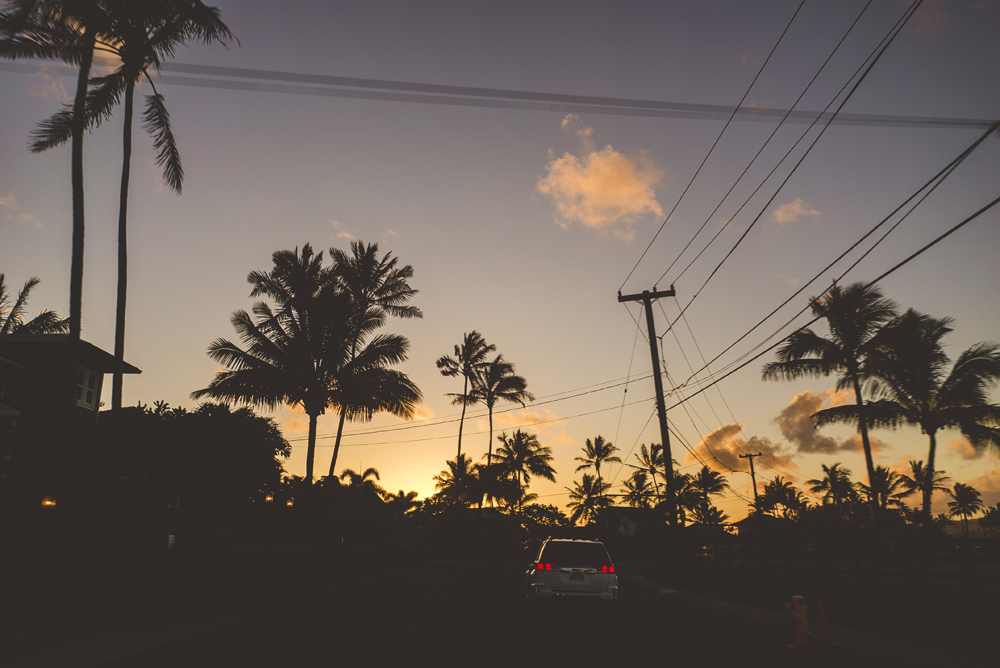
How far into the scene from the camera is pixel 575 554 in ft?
40.9

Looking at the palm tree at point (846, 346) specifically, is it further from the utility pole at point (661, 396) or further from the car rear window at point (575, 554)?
the car rear window at point (575, 554)

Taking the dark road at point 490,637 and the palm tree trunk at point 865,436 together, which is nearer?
the dark road at point 490,637

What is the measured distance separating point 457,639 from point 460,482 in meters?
41.8

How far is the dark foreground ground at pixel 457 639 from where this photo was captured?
802cm

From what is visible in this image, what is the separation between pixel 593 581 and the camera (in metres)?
12.0

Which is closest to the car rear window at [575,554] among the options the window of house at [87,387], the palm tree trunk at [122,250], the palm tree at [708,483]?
the palm tree trunk at [122,250]

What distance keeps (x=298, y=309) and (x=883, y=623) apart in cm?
2195

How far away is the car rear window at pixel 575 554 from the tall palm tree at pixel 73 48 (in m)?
12.1

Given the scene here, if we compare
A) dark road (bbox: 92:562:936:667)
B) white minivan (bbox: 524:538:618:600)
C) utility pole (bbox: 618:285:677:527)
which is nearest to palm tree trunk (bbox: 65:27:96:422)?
dark road (bbox: 92:562:936:667)

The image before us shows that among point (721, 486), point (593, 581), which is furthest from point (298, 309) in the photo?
point (721, 486)

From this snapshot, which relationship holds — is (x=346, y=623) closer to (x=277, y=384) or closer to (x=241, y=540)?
(x=241, y=540)

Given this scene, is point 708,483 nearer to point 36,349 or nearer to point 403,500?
point 403,500

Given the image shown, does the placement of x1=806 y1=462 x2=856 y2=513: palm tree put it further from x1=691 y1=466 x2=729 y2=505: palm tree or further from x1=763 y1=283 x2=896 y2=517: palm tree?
x1=763 y1=283 x2=896 y2=517: palm tree

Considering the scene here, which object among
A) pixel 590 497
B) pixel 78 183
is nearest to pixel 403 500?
pixel 590 497
